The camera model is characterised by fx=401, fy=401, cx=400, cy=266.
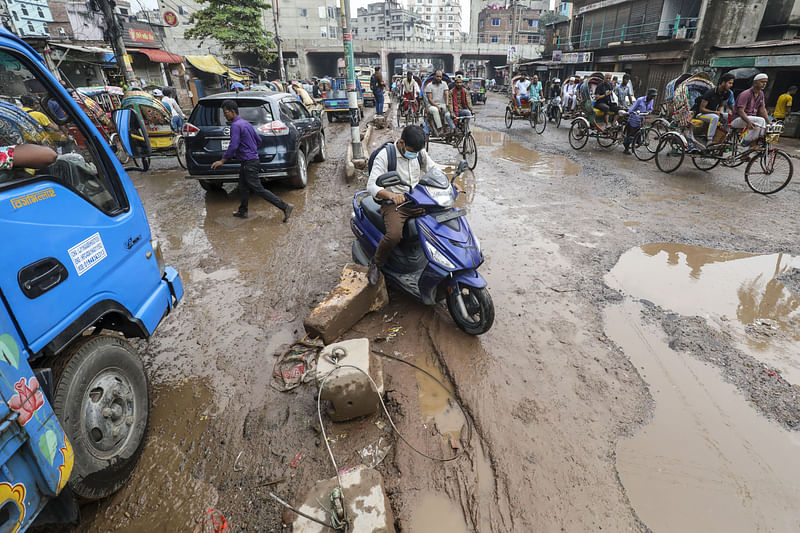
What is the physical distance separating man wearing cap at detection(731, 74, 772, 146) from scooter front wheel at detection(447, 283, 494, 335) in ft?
23.5

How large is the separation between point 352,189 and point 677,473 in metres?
6.82

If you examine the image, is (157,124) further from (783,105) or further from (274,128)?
(783,105)

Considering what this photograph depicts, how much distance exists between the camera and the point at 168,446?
8.45 ft

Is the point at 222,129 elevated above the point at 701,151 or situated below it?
above

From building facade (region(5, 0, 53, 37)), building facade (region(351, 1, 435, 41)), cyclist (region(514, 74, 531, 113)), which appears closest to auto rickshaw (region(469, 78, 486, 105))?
cyclist (region(514, 74, 531, 113))

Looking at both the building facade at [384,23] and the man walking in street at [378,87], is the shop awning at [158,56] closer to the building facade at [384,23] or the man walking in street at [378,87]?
the man walking in street at [378,87]

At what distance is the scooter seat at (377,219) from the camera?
3790 millimetres

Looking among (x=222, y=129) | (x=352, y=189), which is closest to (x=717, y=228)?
(x=352, y=189)

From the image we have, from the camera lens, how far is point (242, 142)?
233 inches

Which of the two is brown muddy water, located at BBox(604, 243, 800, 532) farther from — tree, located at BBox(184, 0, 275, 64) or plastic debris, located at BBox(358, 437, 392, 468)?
tree, located at BBox(184, 0, 275, 64)

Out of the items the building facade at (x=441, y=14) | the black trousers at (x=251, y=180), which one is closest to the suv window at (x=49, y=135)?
the black trousers at (x=251, y=180)

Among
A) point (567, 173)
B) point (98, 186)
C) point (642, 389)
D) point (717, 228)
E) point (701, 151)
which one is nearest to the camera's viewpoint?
point (98, 186)

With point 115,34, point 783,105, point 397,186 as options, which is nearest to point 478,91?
point 783,105

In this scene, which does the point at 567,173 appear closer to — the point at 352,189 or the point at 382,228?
the point at 352,189
